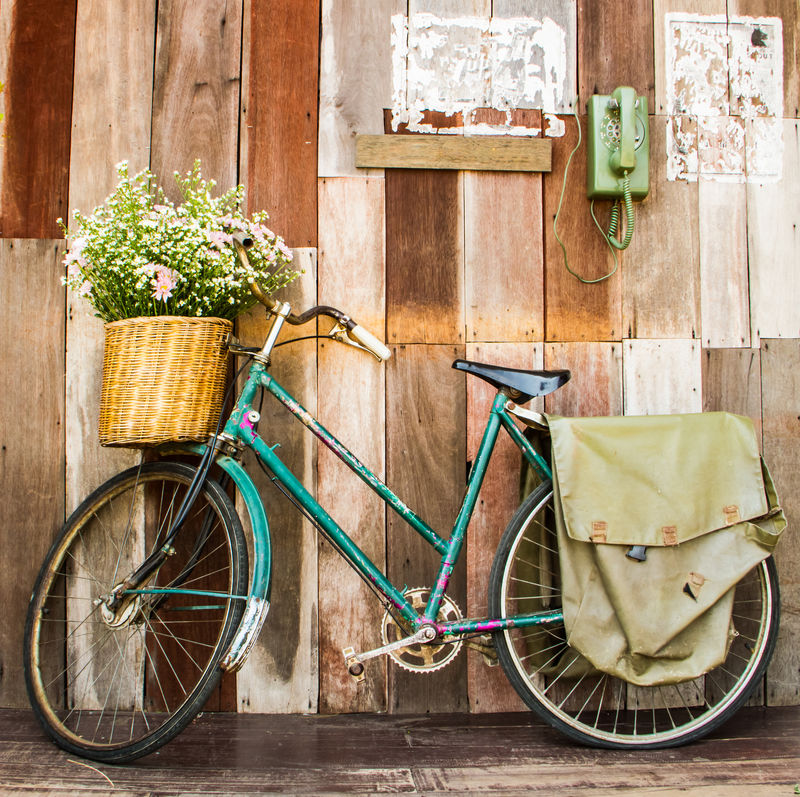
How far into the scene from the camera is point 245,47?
2.12 metres

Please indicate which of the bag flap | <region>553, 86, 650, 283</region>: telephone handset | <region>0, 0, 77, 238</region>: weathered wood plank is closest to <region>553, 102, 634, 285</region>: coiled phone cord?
<region>553, 86, 650, 283</region>: telephone handset

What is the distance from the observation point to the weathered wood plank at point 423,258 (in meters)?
2.12

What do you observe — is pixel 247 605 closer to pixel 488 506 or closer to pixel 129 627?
pixel 129 627

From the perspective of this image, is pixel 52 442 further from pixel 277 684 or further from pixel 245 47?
pixel 245 47

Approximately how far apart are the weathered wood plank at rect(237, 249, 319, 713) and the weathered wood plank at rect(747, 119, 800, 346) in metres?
1.47

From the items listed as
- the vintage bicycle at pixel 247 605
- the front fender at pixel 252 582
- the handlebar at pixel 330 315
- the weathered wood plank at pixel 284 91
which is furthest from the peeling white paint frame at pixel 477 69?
the front fender at pixel 252 582

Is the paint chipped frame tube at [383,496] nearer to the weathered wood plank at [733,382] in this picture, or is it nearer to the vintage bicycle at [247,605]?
the vintage bicycle at [247,605]

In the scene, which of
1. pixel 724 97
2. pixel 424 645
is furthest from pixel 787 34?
pixel 424 645

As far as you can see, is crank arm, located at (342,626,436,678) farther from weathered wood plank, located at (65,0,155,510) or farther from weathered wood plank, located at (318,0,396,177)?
weathered wood plank, located at (318,0,396,177)

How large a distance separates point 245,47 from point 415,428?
1.34 metres

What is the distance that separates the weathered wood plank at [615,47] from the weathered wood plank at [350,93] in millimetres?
655

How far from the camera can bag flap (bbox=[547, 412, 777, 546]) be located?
1758 mm

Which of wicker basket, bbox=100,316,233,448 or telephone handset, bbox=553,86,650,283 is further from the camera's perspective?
telephone handset, bbox=553,86,650,283

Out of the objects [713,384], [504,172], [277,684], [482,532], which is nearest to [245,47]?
[504,172]
